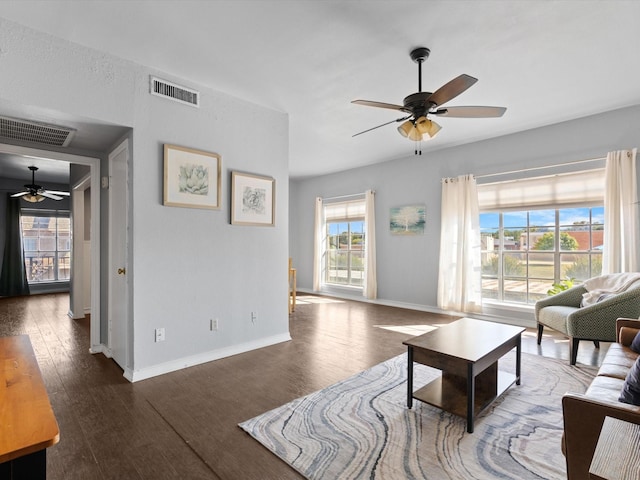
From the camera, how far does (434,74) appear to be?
10.2 feet

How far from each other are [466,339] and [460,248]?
3.01 meters

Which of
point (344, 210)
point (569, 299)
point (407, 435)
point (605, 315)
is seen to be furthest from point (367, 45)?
point (344, 210)

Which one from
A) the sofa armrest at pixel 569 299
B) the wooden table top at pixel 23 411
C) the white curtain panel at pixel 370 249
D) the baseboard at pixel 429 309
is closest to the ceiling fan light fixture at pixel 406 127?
the sofa armrest at pixel 569 299

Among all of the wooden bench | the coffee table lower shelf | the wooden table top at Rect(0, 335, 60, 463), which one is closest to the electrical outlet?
the wooden table top at Rect(0, 335, 60, 463)

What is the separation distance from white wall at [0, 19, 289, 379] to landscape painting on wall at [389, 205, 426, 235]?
2.85 metres

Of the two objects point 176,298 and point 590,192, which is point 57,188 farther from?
point 590,192

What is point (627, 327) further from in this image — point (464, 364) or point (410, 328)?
point (410, 328)

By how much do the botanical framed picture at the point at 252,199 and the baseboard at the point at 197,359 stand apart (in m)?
1.32

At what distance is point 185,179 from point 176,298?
112 centimetres

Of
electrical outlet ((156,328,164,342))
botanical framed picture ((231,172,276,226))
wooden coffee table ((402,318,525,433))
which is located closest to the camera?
wooden coffee table ((402,318,525,433))

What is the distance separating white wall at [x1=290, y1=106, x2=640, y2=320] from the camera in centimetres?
415

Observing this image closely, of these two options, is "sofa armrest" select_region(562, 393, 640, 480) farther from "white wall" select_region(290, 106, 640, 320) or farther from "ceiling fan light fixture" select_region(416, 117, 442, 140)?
"white wall" select_region(290, 106, 640, 320)

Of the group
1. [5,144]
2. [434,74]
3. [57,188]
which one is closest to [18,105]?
[5,144]

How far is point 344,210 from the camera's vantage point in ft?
24.2
